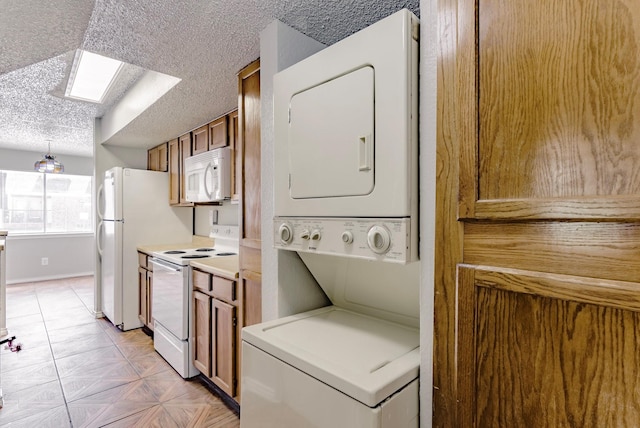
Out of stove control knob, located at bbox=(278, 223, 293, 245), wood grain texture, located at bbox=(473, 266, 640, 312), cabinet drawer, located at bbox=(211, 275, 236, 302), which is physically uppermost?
stove control knob, located at bbox=(278, 223, 293, 245)

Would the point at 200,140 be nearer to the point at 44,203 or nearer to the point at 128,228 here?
the point at 128,228

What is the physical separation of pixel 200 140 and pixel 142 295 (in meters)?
1.75

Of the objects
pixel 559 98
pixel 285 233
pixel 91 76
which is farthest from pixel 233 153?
pixel 559 98

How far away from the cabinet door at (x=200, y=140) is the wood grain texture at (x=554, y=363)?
2.78 meters

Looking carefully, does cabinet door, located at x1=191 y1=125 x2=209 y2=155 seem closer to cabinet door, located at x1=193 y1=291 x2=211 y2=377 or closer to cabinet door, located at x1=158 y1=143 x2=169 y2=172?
cabinet door, located at x1=158 y1=143 x2=169 y2=172

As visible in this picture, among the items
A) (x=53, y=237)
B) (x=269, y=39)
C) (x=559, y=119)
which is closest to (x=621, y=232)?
(x=559, y=119)

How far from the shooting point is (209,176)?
9.17 feet

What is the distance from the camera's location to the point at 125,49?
1776 millimetres

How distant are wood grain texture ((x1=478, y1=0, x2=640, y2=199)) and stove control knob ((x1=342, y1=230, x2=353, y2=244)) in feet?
1.41

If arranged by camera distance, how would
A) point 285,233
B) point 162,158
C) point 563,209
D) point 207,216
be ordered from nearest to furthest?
1. point 563,209
2. point 285,233
3. point 207,216
4. point 162,158

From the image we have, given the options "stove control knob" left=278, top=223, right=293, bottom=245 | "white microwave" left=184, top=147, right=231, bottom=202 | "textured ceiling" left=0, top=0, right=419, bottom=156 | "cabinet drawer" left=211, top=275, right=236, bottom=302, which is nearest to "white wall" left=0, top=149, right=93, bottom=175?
"textured ceiling" left=0, top=0, right=419, bottom=156

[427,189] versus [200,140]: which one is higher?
[200,140]

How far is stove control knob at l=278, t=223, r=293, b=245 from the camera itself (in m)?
1.30

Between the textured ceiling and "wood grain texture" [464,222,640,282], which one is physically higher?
the textured ceiling
